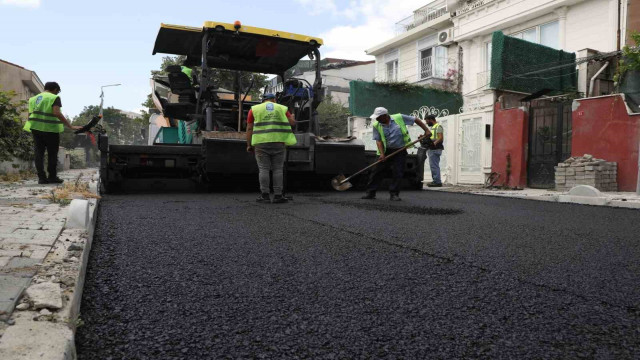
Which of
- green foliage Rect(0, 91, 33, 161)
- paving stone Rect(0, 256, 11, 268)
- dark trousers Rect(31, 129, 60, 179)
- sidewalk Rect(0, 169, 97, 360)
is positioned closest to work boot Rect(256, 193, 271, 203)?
sidewalk Rect(0, 169, 97, 360)

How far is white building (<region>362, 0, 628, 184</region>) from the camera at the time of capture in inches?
457

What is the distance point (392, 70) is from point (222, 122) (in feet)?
48.5

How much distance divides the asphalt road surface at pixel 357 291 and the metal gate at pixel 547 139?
614cm

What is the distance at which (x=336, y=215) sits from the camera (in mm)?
4863

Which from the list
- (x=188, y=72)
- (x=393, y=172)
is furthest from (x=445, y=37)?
(x=188, y=72)

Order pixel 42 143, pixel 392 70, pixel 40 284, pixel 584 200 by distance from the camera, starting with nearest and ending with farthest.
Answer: pixel 40 284
pixel 584 200
pixel 42 143
pixel 392 70

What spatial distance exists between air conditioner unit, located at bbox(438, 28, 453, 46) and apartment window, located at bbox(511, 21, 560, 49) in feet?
8.41

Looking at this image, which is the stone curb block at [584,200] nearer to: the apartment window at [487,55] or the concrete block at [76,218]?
the concrete block at [76,218]

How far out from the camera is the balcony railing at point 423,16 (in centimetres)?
1934

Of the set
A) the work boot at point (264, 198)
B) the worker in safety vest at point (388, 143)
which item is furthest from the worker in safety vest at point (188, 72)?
the worker in safety vest at point (388, 143)

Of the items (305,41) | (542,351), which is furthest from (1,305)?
(305,41)

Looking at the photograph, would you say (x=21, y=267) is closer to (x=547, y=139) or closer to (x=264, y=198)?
(x=264, y=198)

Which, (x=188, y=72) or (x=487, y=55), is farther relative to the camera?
(x=487, y=55)

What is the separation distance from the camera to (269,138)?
6.09m
